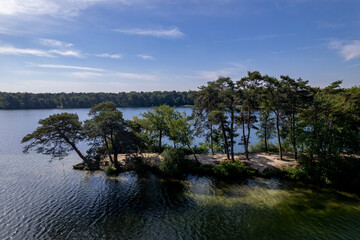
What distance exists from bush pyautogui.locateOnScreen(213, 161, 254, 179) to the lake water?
1.97 metres

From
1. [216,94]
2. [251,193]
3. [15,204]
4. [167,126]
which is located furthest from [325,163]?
[15,204]

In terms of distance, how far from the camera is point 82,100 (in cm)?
14412

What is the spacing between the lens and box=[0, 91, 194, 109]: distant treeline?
131m

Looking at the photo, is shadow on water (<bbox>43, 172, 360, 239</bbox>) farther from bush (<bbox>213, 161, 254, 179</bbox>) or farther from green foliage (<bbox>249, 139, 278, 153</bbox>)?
green foliage (<bbox>249, 139, 278, 153</bbox>)

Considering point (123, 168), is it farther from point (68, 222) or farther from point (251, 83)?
point (251, 83)

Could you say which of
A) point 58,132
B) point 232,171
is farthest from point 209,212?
point 58,132

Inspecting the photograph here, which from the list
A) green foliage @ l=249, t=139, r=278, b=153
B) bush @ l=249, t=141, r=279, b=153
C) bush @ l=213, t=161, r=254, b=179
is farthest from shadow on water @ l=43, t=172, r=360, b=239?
bush @ l=249, t=141, r=279, b=153

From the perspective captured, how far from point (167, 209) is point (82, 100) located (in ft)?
486

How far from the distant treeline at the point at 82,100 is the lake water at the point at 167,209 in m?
116

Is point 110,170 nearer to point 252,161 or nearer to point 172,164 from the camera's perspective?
point 172,164

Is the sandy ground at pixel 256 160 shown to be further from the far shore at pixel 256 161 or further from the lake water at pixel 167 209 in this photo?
the lake water at pixel 167 209

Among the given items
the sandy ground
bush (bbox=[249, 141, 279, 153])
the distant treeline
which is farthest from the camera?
the distant treeline

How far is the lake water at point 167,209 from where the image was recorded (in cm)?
1579

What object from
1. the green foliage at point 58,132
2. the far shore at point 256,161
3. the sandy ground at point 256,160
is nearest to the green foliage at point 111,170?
the far shore at point 256,161
